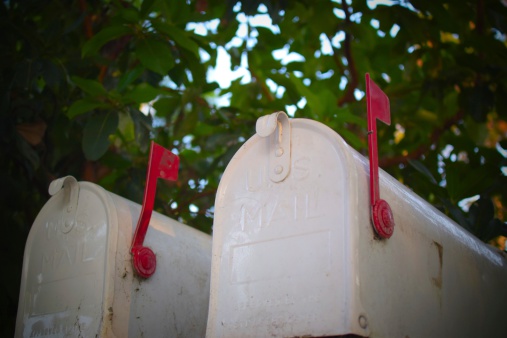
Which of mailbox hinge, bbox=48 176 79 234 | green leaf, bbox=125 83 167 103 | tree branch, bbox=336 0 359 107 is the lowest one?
mailbox hinge, bbox=48 176 79 234

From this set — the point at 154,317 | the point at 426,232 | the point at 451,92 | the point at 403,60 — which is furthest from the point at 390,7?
the point at 154,317

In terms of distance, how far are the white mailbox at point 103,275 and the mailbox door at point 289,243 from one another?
0.80 feet

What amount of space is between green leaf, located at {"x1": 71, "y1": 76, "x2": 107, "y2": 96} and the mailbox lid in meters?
0.56

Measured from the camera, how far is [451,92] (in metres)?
3.26

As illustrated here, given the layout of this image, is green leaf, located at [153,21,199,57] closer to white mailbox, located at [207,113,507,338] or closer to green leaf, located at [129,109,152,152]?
green leaf, located at [129,109,152,152]

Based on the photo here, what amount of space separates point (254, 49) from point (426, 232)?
1.87m

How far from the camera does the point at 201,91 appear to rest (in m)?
2.66

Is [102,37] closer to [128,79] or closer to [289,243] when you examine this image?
[128,79]

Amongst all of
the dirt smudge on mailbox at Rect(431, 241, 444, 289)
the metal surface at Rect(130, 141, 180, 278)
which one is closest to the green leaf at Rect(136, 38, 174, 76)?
the metal surface at Rect(130, 141, 180, 278)

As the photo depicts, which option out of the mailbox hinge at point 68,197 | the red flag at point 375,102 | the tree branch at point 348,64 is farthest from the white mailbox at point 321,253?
the tree branch at point 348,64

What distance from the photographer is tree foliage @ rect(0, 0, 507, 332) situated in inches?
83.2

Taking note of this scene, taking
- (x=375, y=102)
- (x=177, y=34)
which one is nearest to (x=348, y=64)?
(x=177, y=34)

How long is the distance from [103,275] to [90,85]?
86 cm

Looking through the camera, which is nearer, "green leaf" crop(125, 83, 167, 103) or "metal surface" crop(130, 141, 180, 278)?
"metal surface" crop(130, 141, 180, 278)
